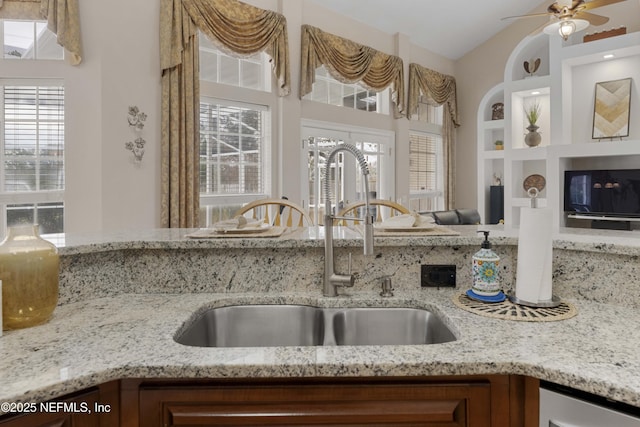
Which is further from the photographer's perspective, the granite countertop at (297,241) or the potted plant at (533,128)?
the potted plant at (533,128)

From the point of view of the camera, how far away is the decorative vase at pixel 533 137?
14.8 feet

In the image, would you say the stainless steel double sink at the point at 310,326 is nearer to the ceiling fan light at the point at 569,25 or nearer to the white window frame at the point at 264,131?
the white window frame at the point at 264,131

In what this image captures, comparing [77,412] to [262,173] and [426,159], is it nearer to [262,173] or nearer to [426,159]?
[262,173]

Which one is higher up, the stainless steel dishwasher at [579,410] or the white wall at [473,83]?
the white wall at [473,83]

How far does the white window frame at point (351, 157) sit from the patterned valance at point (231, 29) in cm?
70

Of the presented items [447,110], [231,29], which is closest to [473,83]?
[447,110]

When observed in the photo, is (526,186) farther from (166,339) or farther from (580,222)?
(166,339)

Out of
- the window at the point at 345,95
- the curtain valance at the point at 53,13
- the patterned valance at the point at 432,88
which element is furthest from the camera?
the patterned valance at the point at 432,88

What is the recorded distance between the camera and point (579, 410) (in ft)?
2.45

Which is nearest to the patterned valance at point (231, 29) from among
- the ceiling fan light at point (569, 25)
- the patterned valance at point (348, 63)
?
the patterned valance at point (348, 63)

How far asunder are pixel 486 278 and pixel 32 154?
340 cm

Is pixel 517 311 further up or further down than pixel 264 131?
further down

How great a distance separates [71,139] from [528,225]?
3264 mm

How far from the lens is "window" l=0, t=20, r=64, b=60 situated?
9.89 ft
